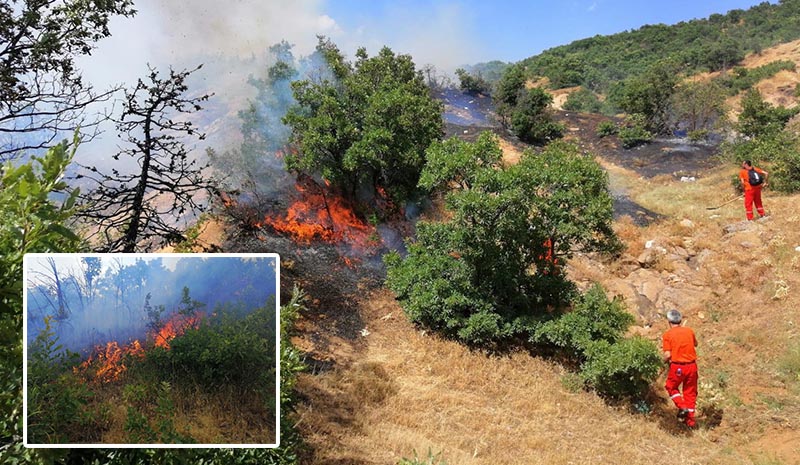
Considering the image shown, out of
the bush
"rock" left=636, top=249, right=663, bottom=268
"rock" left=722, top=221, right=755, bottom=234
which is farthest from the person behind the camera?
"rock" left=722, top=221, right=755, bottom=234

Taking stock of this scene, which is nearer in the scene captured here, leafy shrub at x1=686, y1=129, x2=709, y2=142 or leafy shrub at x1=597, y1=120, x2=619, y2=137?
leafy shrub at x1=686, y1=129, x2=709, y2=142

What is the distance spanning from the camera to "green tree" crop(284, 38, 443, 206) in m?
10.1

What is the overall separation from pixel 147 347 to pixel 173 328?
11 cm

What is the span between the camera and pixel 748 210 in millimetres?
11578

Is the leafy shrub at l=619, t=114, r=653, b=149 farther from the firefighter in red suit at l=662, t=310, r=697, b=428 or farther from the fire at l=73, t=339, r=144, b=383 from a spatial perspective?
the fire at l=73, t=339, r=144, b=383

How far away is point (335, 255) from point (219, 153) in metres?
3.08

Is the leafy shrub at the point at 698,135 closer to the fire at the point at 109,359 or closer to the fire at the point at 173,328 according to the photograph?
the fire at the point at 173,328

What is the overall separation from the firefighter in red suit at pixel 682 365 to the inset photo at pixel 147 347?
6.09 m

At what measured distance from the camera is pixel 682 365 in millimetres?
6707

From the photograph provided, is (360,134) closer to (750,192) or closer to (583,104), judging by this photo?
(750,192)

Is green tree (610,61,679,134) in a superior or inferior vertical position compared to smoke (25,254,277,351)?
superior

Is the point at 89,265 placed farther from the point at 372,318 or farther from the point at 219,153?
the point at 219,153

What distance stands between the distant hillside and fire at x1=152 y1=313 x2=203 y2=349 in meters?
42.6

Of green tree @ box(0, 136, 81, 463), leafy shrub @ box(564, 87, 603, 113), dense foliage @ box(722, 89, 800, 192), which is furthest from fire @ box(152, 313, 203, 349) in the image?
leafy shrub @ box(564, 87, 603, 113)
